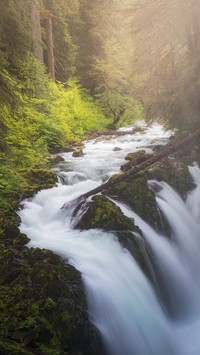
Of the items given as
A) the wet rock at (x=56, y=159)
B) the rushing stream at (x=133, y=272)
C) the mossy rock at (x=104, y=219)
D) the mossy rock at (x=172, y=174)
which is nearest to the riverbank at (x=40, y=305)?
the rushing stream at (x=133, y=272)

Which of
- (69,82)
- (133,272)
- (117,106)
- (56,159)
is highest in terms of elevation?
(69,82)

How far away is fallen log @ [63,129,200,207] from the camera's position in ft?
26.2

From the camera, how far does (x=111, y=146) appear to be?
15477 millimetres

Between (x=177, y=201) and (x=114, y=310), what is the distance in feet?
15.6

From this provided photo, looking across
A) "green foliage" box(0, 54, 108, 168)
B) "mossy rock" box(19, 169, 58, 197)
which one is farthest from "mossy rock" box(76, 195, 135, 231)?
"green foliage" box(0, 54, 108, 168)

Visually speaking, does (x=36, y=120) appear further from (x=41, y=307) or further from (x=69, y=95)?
(x=41, y=307)

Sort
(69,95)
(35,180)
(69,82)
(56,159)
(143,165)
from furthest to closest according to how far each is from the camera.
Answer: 1. (69,82)
2. (69,95)
3. (56,159)
4. (143,165)
5. (35,180)

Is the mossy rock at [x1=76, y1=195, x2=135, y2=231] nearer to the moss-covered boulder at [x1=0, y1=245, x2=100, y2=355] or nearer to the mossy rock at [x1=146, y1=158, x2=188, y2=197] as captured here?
the moss-covered boulder at [x1=0, y1=245, x2=100, y2=355]

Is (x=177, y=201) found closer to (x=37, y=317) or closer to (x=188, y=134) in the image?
(x=188, y=134)

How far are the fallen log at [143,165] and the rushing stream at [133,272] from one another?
1.90 ft

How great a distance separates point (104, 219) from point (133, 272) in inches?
45.3

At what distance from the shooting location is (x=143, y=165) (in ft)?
31.9

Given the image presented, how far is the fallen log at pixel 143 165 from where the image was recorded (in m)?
8.00

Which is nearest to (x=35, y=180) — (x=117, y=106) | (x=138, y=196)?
(x=138, y=196)
